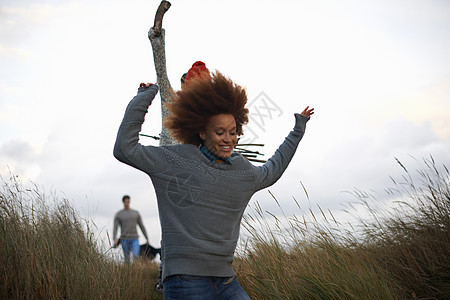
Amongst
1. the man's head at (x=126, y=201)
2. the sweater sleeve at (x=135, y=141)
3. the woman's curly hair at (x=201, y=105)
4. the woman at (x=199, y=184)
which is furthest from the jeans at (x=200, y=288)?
the man's head at (x=126, y=201)

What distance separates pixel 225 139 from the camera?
2699 millimetres

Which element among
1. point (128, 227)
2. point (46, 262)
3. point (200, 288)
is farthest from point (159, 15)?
point (128, 227)

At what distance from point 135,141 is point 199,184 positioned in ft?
1.39

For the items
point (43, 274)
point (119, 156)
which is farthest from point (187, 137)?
point (43, 274)

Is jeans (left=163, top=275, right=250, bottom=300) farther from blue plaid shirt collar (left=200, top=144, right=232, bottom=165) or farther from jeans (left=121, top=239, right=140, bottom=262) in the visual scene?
jeans (left=121, top=239, right=140, bottom=262)

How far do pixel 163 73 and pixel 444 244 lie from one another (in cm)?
375

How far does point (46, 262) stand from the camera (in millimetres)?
4250

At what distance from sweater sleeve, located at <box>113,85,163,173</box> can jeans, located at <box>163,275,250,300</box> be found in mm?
621

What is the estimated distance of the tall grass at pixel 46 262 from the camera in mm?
3754

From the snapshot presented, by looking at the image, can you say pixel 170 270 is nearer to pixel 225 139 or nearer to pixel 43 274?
pixel 225 139

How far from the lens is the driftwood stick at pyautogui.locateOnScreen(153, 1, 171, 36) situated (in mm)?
6012

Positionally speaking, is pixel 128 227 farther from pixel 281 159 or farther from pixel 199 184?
pixel 199 184

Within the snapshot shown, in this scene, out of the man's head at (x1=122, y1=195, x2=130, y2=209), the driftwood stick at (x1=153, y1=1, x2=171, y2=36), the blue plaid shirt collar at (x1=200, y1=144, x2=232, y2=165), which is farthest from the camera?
the man's head at (x1=122, y1=195, x2=130, y2=209)

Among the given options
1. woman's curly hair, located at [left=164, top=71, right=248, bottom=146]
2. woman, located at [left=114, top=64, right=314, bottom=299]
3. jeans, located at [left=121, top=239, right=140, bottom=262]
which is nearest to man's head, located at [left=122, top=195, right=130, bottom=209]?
jeans, located at [left=121, top=239, right=140, bottom=262]
